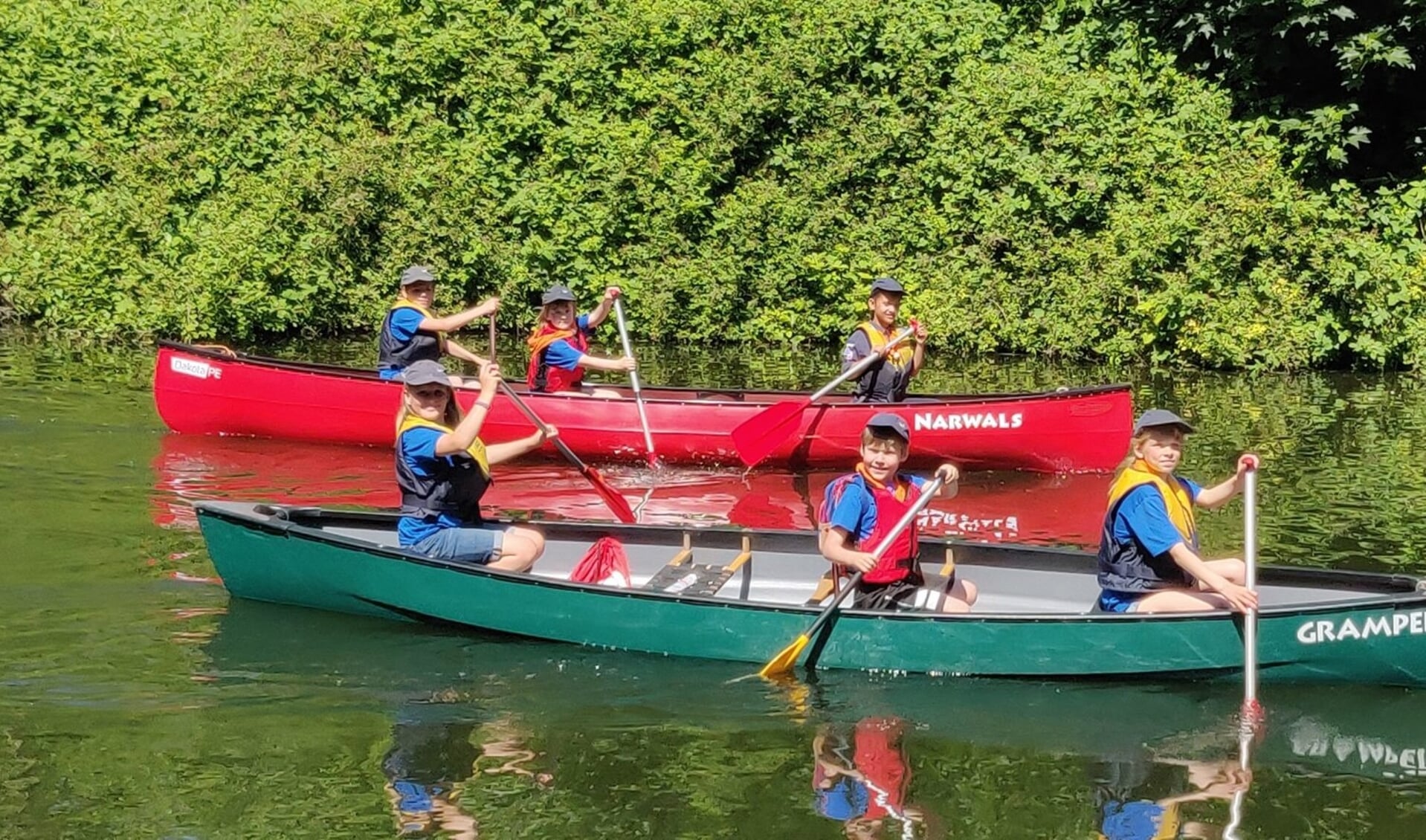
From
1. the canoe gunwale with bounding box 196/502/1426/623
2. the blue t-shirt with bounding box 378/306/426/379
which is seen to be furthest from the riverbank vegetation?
the canoe gunwale with bounding box 196/502/1426/623

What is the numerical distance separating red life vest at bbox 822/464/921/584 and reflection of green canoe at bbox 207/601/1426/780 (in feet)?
1.75

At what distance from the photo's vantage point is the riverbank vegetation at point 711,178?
18719 mm

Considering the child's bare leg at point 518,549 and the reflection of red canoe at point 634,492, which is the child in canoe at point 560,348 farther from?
the child's bare leg at point 518,549

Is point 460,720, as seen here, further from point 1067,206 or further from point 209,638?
point 1067,206

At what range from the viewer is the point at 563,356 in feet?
46.7

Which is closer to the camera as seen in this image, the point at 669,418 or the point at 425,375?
the point at 425,375

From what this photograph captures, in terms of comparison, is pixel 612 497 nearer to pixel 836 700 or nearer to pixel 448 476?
pixel 448 476

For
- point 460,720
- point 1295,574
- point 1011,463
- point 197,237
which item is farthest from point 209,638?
point 197,237

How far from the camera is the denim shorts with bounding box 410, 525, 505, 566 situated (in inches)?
374

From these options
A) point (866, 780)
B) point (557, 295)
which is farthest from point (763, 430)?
point (866, 780)

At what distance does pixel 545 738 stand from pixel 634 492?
5300 millimetres

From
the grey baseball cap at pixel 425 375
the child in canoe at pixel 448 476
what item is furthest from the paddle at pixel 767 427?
the grey baseball cap at pixel 425 375

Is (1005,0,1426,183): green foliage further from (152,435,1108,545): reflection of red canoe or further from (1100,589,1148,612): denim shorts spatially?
(1100,589,1148,612): denim shorts

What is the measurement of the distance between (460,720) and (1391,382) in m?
11.9
